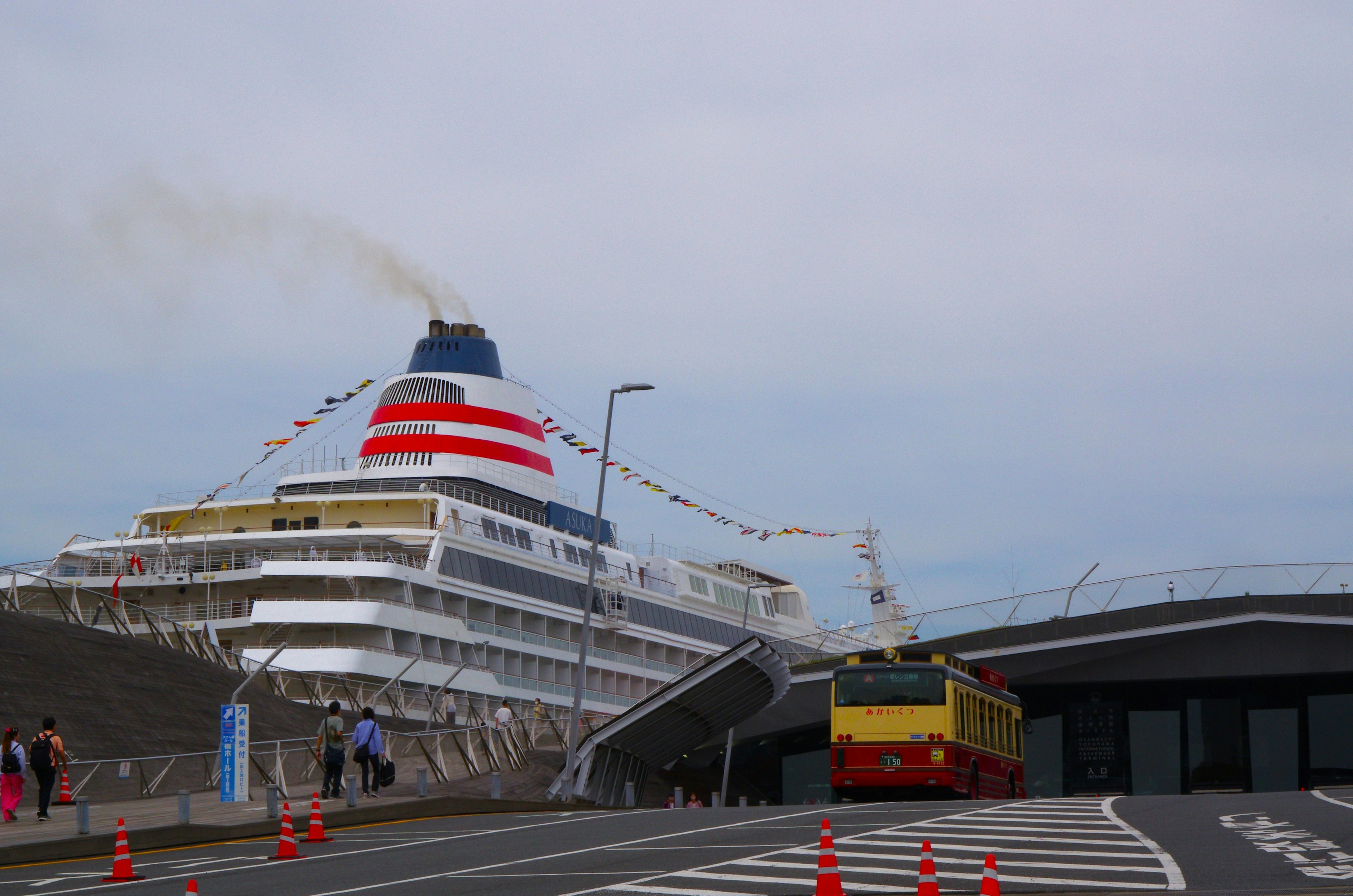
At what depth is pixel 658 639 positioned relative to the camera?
54531mm

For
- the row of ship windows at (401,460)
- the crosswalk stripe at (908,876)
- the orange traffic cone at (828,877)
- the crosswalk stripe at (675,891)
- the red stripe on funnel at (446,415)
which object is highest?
the red stripe on funnel at (446,415)

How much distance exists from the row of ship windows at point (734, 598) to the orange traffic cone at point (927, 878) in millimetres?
49935

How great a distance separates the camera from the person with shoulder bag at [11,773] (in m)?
19.1

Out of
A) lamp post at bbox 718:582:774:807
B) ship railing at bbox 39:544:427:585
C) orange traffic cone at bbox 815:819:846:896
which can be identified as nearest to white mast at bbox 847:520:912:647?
lamp post at bbox 718:582:774:807

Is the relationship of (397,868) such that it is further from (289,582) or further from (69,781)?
(289,582)

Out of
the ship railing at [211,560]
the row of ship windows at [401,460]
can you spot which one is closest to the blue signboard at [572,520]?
the row of ship windows at [401,460]

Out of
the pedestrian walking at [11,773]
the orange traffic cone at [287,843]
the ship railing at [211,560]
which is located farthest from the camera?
the ship railing at [211,560]

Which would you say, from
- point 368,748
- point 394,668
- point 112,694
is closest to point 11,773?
point 368,748

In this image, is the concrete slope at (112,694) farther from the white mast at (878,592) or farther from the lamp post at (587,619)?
the white mast at (878,592)

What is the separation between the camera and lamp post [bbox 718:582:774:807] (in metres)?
44.9

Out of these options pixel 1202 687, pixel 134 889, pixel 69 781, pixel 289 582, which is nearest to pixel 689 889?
pixel 134 889

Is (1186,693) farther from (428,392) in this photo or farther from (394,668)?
(428,392)

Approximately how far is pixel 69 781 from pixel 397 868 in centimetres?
1093

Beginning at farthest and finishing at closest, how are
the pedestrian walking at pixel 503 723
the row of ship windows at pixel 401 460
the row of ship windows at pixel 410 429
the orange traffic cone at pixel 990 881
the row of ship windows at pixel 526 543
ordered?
the row of ship windows at pixel 410 429
the row of ship windows at pixel 401 460
the row of ship windows at pixel 526 543
the pedestrian walking at pixel 503 723
the orange traffic cone at pixel 990 881
